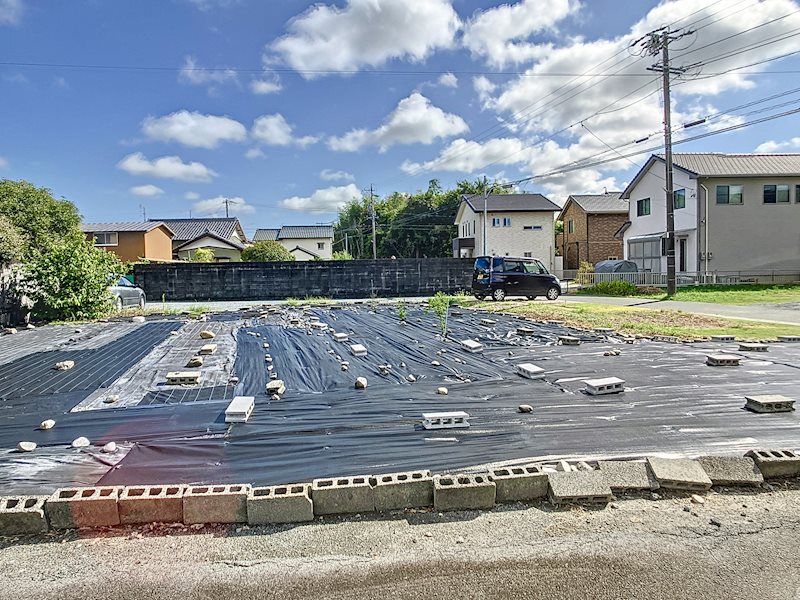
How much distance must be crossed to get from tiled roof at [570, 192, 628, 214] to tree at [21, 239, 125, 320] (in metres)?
27.8

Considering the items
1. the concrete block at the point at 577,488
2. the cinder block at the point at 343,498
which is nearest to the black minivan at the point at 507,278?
the concrete block at the point at 577,488

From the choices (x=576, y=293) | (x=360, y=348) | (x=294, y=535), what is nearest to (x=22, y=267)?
(x=360, y=348)

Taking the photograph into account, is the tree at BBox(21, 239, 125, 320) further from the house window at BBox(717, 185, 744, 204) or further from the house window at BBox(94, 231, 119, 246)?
the house window at BBox(717, 185, 744, 204)

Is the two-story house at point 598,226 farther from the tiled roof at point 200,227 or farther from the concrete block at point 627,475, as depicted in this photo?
the concrete block at point 627,475

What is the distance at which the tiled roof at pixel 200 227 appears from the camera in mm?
36156

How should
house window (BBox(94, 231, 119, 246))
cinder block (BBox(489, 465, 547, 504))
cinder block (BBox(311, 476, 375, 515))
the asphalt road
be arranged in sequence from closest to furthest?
the asphalt road
cinder block (BBox(311, 476, 375, 515))
cinder block (BBox(489, 465, 547, 504))
house window (BBox(94, 231, 119, 246))

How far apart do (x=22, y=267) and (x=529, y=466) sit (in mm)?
11841

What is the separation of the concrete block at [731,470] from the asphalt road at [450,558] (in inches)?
7.5

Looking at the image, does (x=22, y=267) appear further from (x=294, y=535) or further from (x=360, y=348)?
(x=294, y=535)

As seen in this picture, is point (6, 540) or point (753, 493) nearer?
point (6, 540)

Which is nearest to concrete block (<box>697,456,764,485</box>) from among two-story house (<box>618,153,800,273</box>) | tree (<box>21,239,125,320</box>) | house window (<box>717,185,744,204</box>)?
tree (<box>21,239,125,320</box>)

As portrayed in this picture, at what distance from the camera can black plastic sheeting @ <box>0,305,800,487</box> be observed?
315 centimetres

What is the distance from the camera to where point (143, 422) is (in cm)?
390

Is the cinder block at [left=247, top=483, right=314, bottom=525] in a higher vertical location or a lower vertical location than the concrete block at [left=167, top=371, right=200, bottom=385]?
lower
